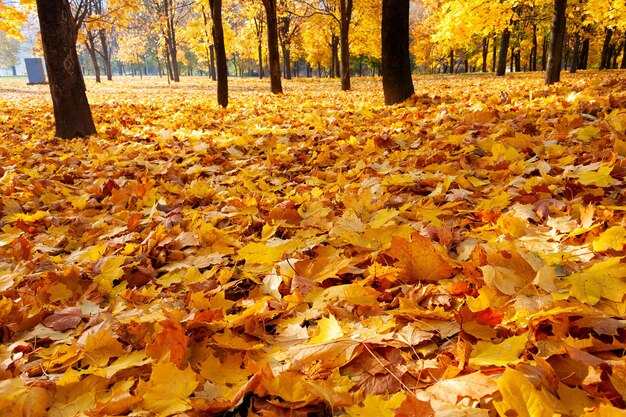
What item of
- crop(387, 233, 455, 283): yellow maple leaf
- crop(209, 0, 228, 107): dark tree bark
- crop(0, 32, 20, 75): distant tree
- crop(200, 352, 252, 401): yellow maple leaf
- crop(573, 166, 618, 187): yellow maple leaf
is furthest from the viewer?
crop(0, 32, 20, 75): distant tree

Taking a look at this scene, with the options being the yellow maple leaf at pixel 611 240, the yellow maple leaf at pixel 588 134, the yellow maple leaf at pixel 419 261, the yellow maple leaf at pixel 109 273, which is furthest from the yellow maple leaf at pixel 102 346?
the yellow maple leaf at pixel 588 134

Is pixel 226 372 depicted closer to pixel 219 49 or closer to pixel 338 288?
pixel 338 288

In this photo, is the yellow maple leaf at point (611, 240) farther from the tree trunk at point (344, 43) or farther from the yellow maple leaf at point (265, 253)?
the tree trunk at point (344, 43)

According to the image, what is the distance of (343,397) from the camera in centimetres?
109

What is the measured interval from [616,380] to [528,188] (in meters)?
1.58

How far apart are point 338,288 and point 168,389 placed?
2.29ft

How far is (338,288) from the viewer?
63.7 inches

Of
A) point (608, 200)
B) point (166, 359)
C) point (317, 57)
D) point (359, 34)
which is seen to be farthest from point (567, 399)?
point (317, 57)

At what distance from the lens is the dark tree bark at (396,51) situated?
22.0ft

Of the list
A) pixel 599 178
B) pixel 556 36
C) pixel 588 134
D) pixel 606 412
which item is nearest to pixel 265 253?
pixel 606 412

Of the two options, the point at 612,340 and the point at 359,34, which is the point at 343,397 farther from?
the point at 359,34

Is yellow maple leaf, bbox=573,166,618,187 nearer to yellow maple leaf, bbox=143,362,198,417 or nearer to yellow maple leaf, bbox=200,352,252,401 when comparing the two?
yellow maple leaf, bbox=200,352,252,401

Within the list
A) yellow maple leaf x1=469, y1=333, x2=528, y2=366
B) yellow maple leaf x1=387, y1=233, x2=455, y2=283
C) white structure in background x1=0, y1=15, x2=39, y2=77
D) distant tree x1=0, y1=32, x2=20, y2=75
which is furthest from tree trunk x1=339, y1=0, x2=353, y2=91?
distant tree x1=0, y1=32, x2=20, y2=75

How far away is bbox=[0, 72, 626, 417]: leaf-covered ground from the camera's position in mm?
1100
